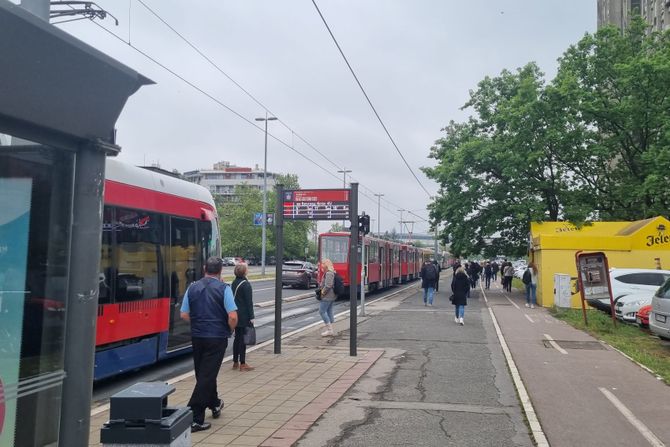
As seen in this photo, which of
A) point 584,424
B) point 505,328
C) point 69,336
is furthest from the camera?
point 505,328

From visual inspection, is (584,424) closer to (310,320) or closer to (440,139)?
(310,320)

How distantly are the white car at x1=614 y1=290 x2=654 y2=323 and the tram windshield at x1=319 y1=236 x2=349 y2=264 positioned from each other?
1193cm

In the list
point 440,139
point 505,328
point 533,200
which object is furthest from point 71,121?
point 440,139

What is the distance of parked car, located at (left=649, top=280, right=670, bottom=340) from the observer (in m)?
12.2

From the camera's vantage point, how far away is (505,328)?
1576 centimetres

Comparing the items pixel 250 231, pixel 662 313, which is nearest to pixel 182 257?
pixel 662 313

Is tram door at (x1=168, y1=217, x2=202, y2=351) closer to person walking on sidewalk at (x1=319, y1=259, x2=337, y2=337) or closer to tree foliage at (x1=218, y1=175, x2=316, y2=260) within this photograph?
person walking on sidewalk at (x1=319, y1=259, x2=337, y2=337)

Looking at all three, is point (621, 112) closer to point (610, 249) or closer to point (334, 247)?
point (610, 249)

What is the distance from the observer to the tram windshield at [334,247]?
2684 cm

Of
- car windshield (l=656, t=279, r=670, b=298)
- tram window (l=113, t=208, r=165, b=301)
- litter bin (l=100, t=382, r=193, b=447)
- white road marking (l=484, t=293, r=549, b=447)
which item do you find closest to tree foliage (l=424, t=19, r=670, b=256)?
car windshield (l=656, t=279, r=670, b=298)

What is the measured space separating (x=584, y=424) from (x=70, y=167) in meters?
5.76

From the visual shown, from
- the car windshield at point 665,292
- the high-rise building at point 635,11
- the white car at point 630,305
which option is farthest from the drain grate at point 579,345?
the high-rise building at point 635,11

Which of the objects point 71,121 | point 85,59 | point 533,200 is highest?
point 533,200

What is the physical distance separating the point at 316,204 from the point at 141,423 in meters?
7.94
